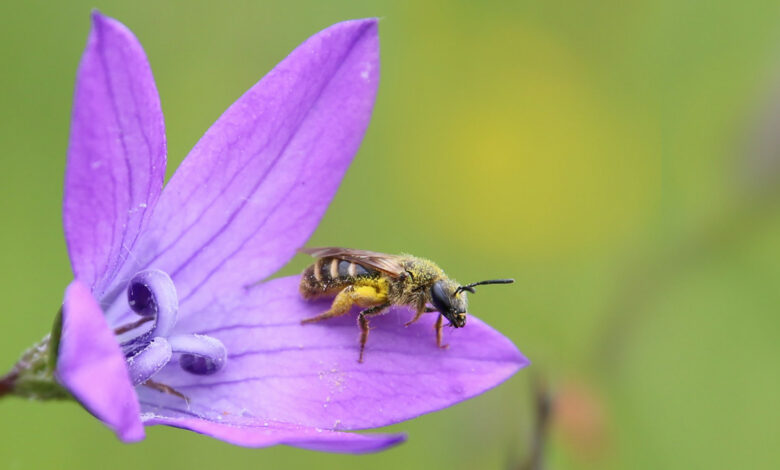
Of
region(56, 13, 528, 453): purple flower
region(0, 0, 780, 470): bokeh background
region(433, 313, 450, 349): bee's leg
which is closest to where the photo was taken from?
region(56, 13, 528, 453): purple flower

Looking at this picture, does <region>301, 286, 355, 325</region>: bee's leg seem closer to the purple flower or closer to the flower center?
the purple flower

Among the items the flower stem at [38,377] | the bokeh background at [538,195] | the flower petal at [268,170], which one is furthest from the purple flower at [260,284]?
the bokeh background at [538,195]

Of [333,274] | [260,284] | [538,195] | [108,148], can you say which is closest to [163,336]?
[260,284]

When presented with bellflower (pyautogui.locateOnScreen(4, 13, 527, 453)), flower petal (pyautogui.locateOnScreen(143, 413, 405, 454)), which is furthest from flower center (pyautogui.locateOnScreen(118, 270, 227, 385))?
flower petal (pyautogui.locateOnScreen(143, 413, 405, 454))

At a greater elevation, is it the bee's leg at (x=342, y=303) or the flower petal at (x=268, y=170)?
the flower petal at (x=268, y=170)

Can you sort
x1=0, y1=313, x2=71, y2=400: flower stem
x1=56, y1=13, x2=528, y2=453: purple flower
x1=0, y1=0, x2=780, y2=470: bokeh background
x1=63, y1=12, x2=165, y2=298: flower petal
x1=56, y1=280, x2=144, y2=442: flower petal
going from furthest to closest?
1. x1=0, y1=0, x2=780, y2=470: bokeh background
2. x1=56, y1=13, x2=528, y2=453: purple flower
3. x1=0, y1=313, x2=71, y2=400: flower stem
4. x1=63, y1=12, x2=165, y2=298: flower petal
5. x1=56, y1=280, x2=144, y2=442: flower petal

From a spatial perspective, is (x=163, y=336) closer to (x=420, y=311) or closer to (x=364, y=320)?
(x=364, y=320)

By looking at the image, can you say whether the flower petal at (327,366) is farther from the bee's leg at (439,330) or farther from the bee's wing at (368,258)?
the bee's wing at (368,258)

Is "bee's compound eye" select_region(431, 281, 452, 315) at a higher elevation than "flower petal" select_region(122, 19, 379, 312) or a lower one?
lower

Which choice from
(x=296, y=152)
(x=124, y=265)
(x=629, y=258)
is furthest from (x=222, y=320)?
(x=629, y=258)

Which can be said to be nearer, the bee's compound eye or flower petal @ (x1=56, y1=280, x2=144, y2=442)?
flower petal @ (x1=56, y1=280, x2=144, y2=442)
